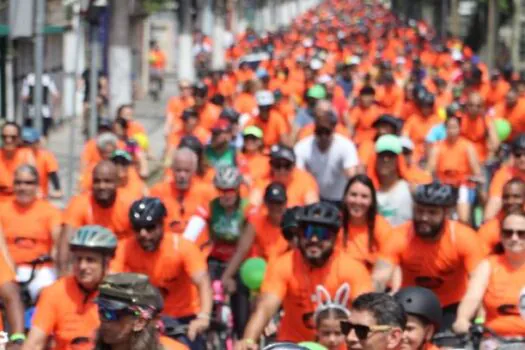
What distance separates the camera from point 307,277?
909cm

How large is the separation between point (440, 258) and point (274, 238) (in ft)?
5.91

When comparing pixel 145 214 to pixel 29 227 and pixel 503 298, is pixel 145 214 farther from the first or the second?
pixel 503 298

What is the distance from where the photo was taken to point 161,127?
35.7 m

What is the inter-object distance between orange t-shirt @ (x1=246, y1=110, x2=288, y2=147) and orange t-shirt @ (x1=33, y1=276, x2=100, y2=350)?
10312 mm

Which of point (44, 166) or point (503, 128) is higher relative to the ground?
point (503, 128)

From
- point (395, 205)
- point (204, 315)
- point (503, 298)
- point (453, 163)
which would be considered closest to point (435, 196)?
point (503, 298)

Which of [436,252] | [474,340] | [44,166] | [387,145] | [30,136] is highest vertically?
[30,136]

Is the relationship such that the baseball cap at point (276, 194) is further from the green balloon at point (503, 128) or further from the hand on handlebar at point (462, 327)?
the green balloon at point (503, 128)

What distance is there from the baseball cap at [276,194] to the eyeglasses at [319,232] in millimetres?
2269

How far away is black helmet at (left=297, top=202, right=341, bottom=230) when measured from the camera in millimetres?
9133

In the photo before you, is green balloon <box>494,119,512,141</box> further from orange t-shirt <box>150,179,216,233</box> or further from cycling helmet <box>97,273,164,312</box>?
cycling helmet <box>97,273,164,312</box>

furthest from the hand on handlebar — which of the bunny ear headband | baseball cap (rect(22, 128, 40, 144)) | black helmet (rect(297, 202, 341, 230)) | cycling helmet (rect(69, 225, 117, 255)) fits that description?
baseball cap (rect(22, 128, 40, 144))

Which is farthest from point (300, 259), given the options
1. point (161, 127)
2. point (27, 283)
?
point (161, 127)

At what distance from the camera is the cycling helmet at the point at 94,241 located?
854 cm
